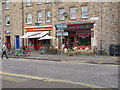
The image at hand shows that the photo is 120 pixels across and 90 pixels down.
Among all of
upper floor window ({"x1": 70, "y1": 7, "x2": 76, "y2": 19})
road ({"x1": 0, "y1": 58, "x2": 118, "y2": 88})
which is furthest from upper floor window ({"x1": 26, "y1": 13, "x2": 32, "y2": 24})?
road ({"x1": 0, "y1": 58, "x2": 118, "y2": 88})

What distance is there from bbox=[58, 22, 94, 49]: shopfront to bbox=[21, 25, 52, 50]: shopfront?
2.99m

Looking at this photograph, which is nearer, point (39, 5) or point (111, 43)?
point (111, 43)

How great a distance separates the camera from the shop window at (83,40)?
23147 millimetres

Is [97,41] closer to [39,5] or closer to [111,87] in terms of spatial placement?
[39,5]

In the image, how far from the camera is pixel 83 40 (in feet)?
77.4

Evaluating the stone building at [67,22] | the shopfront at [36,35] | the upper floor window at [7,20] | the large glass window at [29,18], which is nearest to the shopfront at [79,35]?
the stone building at [67,22]

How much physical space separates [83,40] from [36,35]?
687 cm

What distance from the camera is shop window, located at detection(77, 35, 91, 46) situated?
2315 cm

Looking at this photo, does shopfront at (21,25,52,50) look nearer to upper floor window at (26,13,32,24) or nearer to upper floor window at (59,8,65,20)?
upper floor window at (26,13,32,24)

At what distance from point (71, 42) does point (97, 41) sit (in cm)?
395

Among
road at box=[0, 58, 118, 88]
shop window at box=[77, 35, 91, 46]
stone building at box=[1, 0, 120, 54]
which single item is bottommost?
road at box=[0, 58, 118, 88]

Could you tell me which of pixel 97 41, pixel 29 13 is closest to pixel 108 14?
pixel 97 41

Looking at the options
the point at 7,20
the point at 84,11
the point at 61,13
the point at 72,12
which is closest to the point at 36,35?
the point at 61,13

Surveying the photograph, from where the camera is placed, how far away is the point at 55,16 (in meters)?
25.2
